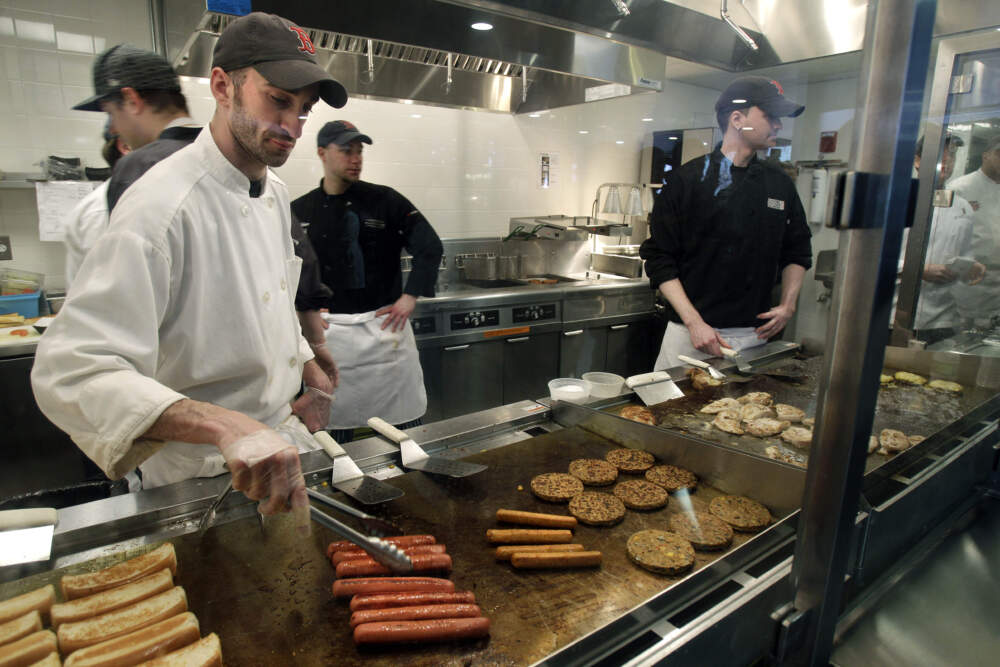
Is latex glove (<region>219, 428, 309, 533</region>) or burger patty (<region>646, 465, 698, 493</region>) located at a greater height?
latex glove (<region>219, 428, 309, 533</region>)

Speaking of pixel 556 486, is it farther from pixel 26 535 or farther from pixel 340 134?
pixel 340 134

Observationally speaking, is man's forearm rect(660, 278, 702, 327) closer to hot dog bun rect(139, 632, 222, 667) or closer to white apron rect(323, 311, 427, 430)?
white apron rect(323, 311, 427, 430)

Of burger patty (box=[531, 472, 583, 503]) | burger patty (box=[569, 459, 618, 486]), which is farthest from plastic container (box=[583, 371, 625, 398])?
burger patty (box=[531, 472, 583, 503])

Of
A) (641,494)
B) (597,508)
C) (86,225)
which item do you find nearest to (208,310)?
(86,225)

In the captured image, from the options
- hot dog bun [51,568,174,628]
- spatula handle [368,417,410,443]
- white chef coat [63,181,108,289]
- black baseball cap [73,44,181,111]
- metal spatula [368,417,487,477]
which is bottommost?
hot dog bun [51,568,174,628]

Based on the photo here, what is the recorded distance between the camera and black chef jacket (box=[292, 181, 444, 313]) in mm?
3346

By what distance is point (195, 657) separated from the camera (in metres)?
0.89

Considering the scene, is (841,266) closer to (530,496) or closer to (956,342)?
(530,496)

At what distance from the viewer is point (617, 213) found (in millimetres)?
5863

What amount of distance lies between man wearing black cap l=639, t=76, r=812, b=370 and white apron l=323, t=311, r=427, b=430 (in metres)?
1.55

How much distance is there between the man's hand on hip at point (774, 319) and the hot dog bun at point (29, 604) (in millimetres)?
2817

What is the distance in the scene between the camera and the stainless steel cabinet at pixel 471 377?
166 inches

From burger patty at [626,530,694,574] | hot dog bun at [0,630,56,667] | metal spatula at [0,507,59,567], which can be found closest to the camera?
hot dog bun at [0,630,56,667]

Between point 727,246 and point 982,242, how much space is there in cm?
95
